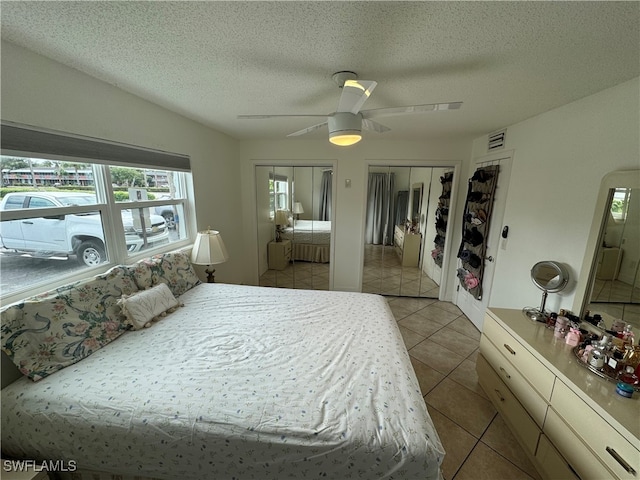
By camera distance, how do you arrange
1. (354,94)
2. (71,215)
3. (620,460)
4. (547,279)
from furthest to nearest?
(547,279) → (71,215) → (354,94) → (620,460)

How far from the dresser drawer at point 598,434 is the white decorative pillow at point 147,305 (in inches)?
103

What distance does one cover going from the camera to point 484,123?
99.9 inches

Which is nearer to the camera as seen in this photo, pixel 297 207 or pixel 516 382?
pixel 516 382

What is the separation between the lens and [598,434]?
43.6 inches

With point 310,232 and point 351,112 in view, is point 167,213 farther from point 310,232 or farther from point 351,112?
point 351,112

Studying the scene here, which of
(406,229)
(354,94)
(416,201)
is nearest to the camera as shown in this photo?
(354,94)

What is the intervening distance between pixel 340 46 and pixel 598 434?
86.5 inches

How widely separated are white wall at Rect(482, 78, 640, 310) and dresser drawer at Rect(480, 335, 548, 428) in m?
0.64

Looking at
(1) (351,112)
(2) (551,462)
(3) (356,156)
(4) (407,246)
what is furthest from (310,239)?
(2) (551,462)

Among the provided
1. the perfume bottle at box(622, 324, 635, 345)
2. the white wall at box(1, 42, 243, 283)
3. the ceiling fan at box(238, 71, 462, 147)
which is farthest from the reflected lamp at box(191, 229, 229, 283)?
the perfume bottle at box(622, 324, 635, 345)

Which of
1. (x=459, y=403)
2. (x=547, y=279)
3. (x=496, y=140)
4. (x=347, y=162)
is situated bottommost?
(x=459, y=403)

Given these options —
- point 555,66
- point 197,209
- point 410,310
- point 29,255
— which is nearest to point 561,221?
point 555,66

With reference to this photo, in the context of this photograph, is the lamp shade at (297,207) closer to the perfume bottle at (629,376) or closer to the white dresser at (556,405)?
the white dresser at (556,405)

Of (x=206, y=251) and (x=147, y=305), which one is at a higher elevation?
(x=206, y=251)
